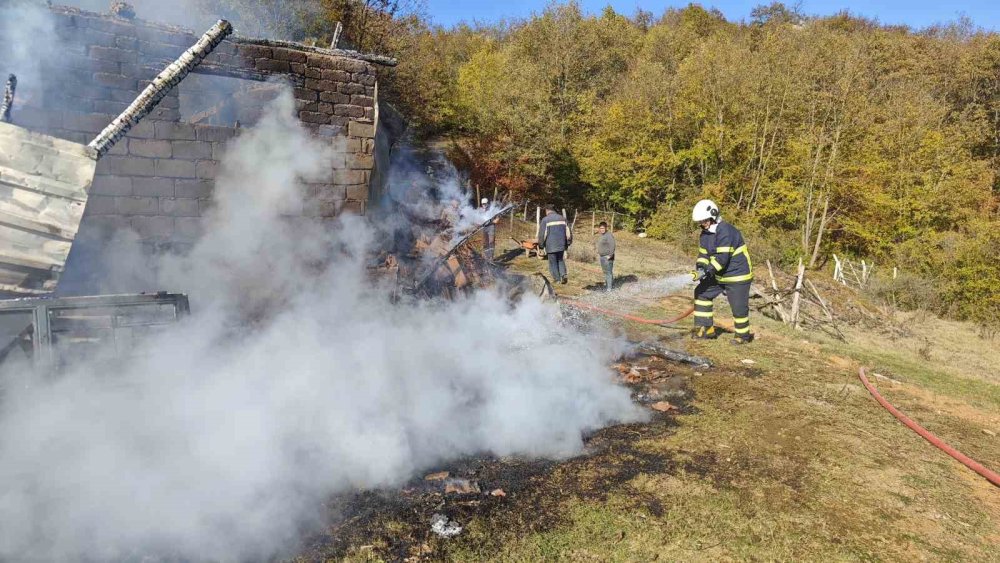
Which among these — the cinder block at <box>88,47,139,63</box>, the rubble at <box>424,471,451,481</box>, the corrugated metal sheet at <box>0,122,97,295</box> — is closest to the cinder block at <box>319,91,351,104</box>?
the cinder block at <box>88,47,139,63</box>

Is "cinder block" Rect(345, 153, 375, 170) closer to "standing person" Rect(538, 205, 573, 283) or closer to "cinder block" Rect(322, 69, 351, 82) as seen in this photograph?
"cinder block" Rect(322, 69, 351, 82)

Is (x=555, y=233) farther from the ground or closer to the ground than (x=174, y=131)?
closer to the ground

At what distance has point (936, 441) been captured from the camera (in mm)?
4637

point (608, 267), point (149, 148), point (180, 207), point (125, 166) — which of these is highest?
point (149, 148)

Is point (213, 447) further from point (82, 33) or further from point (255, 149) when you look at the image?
point (82, 33)

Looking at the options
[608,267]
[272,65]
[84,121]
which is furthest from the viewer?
[608,267]

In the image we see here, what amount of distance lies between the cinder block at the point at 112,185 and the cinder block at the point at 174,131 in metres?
0.57

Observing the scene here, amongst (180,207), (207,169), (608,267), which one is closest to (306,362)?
(180,207)

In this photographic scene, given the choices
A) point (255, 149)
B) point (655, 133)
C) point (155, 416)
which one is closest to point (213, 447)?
point (155, 416)

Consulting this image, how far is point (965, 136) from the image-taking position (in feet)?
66.3

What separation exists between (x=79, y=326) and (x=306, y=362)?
156 centimetres

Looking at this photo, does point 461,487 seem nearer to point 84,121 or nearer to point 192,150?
point 192,150

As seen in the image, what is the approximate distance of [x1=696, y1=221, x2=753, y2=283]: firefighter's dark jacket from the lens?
7.09 m

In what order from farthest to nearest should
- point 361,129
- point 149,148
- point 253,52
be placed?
point 361,129
point 253,52
point 149,148
